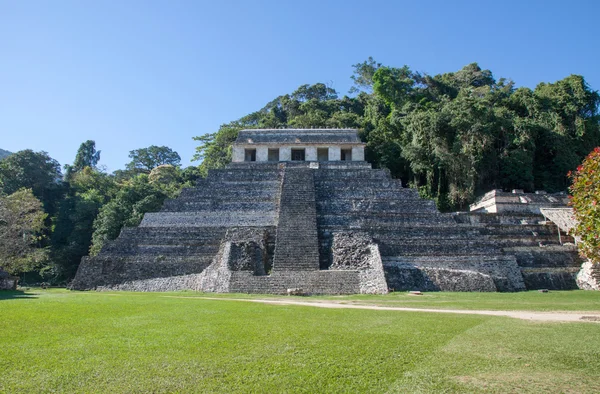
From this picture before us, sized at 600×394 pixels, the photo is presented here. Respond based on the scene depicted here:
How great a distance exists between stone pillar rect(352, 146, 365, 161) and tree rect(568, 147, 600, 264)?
1795 centimetres

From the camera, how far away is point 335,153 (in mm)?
28031

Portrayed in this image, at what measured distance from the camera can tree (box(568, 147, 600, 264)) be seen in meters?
9.19

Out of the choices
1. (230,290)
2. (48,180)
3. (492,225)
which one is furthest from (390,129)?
(48,180)

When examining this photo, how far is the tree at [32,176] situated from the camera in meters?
34.8

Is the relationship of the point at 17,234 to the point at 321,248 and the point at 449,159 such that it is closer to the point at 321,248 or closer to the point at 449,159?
the point at 321,248

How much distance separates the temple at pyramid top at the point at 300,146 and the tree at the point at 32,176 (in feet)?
57.9

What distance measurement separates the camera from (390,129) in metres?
32.8

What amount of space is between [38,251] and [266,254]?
47.9 ft

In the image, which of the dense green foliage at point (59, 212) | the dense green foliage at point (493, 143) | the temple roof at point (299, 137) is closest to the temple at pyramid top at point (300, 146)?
the temple roof at point (299, 137)

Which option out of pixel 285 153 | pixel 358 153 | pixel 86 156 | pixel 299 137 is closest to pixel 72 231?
pixel 285 153

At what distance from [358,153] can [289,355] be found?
2416 cm

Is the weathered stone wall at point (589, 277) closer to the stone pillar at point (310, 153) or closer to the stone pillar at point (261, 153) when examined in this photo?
the stone pillar at point (310, 153)

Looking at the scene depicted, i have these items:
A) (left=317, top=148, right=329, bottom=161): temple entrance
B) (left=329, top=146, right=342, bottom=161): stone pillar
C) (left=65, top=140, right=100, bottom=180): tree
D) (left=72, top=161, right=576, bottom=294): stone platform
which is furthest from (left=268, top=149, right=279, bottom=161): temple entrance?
(left=65, top=140, right=100, bottom=180): tree

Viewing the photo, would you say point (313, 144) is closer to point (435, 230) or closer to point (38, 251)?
point (435, 230)
